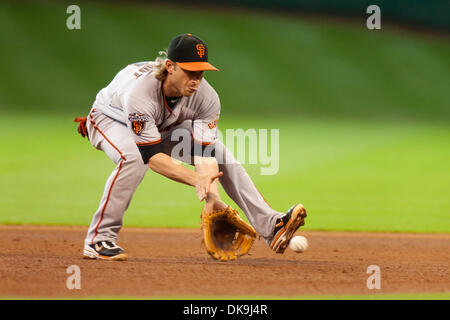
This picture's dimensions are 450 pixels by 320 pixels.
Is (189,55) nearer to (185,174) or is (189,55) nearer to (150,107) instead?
(150,107)

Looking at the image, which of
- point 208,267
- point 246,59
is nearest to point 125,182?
point 208,267

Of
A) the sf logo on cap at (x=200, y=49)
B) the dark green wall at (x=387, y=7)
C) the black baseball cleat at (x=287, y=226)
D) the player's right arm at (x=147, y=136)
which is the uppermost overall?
the dark green wall at (x=387, y=7)

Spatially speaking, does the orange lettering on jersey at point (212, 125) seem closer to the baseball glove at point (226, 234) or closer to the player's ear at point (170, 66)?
the player's ear at point (170, 66)

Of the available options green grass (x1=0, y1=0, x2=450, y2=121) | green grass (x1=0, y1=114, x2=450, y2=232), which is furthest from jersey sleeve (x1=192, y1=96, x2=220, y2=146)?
green grass (x1=0, y1=0, x2=450, y2=121)

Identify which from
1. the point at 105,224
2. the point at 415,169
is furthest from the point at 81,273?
the point at 415,169

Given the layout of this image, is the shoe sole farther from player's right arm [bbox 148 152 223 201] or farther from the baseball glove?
player's right arm [bbox 148 152 223 201]

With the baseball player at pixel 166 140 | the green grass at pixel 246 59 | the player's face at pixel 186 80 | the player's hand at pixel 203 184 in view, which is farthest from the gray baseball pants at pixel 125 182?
the green grass at pixel 246 59
